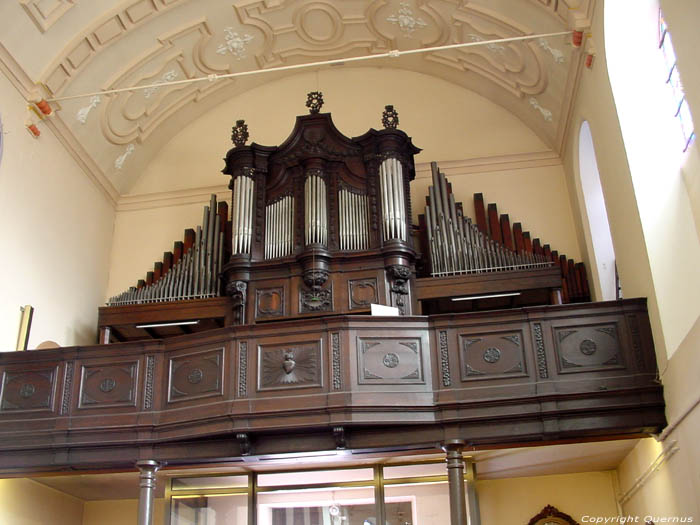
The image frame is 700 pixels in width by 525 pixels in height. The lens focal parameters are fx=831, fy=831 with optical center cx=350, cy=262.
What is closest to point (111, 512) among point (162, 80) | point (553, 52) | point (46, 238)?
point (46, 238)

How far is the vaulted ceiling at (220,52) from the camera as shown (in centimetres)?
1153

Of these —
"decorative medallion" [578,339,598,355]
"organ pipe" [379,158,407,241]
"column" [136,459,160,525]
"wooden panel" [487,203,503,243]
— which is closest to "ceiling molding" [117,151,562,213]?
"wooden panel" [487,203,503,243]

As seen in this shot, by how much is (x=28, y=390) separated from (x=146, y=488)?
2.06m

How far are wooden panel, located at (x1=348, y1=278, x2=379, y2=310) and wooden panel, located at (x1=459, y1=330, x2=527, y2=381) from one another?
1.79 meters

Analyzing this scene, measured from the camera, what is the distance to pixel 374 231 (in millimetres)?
11727

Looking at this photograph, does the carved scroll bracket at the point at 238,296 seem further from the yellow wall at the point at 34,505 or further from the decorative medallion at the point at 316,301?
the yellow wall at the point at 34,505

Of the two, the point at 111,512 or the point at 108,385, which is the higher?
the point at 108,385

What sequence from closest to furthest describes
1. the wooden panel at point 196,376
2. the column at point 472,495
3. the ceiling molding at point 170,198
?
the wooden panel at point 196,376 < the column at point 472,495 < the ceiling molding at point 170,198

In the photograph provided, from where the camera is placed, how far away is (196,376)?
1015 centimetres

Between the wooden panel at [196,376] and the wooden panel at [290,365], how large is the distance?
1.73ft

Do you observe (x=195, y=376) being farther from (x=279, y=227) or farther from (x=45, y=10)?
(x=45, y=10)

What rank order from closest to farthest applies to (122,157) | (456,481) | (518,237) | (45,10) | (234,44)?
1. (456,481)
2. (45,10)
3. (518,237)
4. (234,44)
5. (122,157)

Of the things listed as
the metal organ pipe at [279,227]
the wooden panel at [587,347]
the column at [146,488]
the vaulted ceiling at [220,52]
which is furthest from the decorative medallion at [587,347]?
the column at [146,488]

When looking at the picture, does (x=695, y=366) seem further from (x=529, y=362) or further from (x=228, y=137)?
(x=228, y=137)
